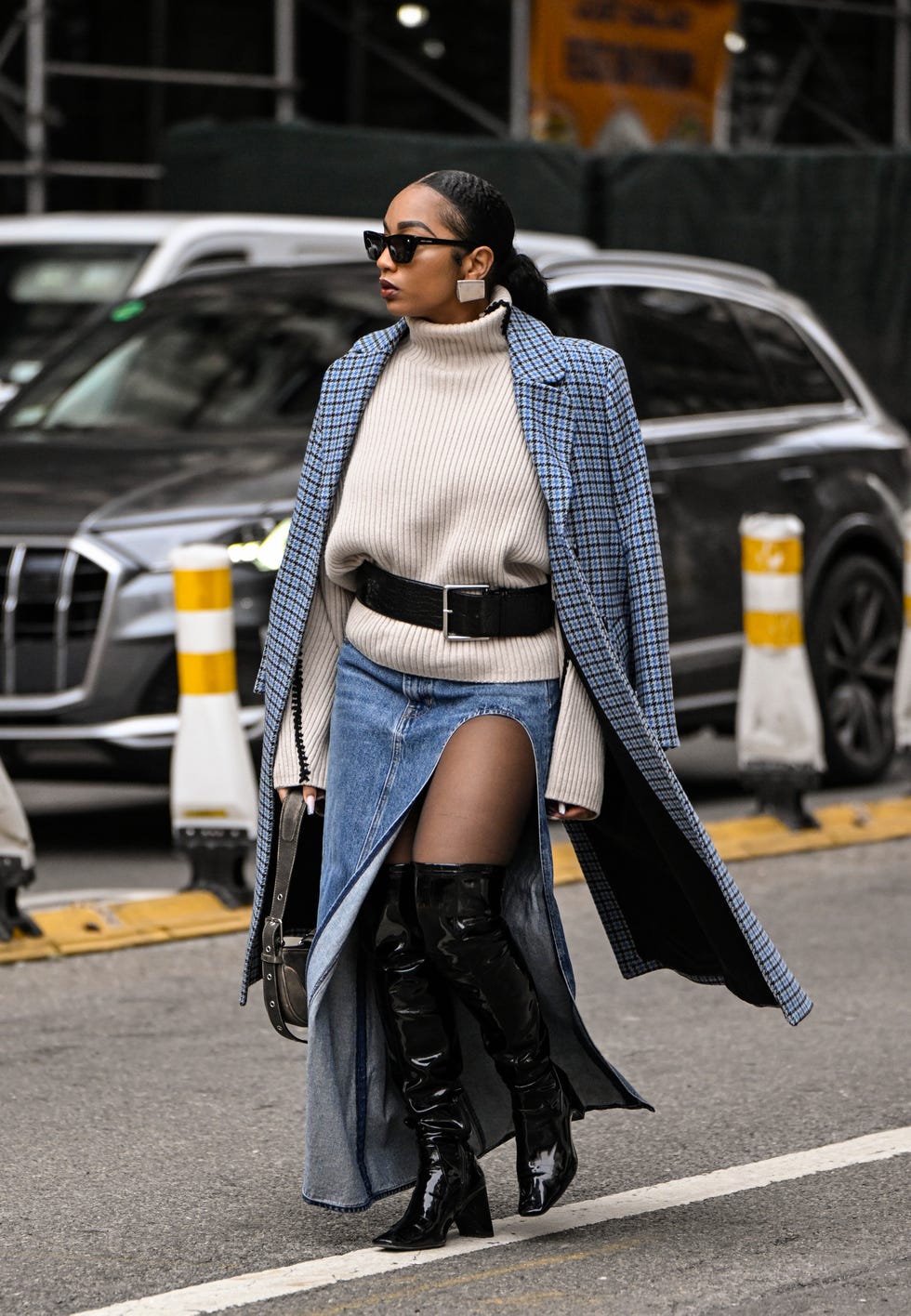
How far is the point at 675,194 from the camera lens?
1698 centimetres

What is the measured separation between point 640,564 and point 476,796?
0.49 meters

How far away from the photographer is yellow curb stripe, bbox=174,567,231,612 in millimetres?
7156

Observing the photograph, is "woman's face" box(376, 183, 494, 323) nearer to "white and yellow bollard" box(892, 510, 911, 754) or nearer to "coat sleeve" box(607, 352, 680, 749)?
"coat sleeve" box(607, 352, 680, 749)

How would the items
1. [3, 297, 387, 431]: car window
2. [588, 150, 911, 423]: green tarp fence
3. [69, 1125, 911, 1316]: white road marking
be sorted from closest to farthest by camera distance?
[69, 1125, 911, 1316]: white road marking → [3, 297, 387, 431]: car window → [588, 150, 911, 423]: green tarp fence

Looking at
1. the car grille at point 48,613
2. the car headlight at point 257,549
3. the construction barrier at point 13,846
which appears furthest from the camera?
the car headlight at point 257,549

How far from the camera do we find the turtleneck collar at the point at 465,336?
4160 mm

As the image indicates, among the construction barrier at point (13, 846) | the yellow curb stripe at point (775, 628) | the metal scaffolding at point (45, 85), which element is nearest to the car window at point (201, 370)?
the yellow curb stripe at point (775, 628)

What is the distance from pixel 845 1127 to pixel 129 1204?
4.83ft

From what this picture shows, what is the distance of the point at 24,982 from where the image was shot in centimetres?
645

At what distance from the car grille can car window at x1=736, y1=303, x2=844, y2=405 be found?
323 centimetres

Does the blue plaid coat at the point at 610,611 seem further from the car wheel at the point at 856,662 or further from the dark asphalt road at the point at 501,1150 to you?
the car wheel at the point at 856,662

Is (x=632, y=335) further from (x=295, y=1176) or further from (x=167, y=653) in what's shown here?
(x=295, y=1176)

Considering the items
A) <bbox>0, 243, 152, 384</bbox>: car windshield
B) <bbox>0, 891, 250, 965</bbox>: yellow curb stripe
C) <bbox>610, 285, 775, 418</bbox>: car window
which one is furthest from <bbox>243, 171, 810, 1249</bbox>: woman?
<bbox>0, 243, 152, 384</bbox>: car windshield

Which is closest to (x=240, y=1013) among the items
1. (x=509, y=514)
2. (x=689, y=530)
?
(x=509, y=514)
